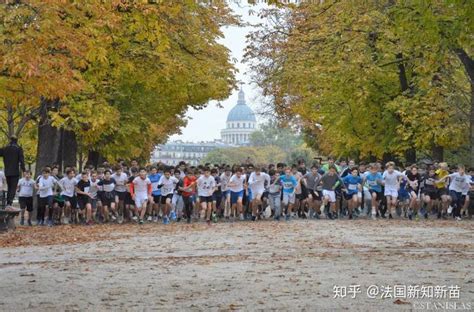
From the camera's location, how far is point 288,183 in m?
27.9

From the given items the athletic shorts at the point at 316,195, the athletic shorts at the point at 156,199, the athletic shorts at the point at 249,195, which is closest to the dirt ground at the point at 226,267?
the athletic shorts at the point at 156,199

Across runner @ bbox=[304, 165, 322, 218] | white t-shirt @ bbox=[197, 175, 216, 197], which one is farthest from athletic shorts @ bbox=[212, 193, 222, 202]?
runner @ bbox=[304, 165, 322, 218]

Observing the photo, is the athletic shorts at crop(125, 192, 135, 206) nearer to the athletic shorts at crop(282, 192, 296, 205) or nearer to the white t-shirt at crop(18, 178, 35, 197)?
the white t-shirt at crop(18, 178, 35, 197)

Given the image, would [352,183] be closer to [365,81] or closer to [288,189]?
[288,189]

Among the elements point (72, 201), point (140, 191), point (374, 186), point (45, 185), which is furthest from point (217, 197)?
point (45, 185)

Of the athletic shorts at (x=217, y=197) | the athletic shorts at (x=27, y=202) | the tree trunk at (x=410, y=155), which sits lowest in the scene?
the athletic shorts at (x=27, y=202)

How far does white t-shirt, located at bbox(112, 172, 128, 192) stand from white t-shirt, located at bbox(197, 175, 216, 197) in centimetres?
217

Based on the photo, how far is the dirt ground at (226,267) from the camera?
9.74 metres

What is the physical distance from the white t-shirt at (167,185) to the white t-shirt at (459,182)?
847 centimetres

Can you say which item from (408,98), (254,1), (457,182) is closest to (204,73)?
(408,98)

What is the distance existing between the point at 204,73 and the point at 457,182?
391 inches

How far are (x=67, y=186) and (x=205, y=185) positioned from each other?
3.99m

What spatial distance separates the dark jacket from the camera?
22375 millimetres

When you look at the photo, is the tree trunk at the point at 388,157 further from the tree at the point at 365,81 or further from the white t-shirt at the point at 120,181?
the white t-shirt at the point at 120,181
